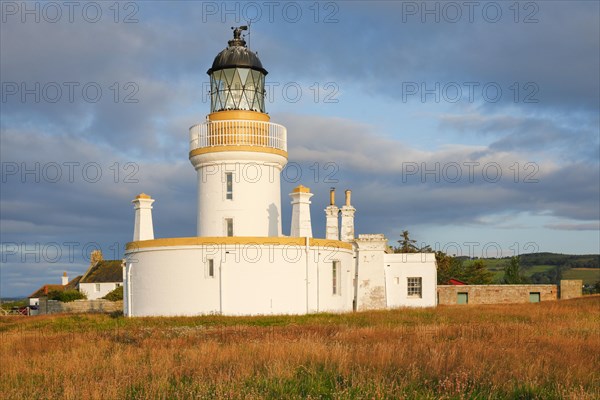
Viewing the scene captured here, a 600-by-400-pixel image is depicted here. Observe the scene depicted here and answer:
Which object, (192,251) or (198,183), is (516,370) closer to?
(192,251)

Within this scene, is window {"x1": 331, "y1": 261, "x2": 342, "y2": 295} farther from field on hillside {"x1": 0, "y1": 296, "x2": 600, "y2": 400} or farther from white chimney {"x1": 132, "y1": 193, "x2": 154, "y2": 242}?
field on hillside {"x1": 0, "y1": 296, "x2": 600, "y2": 400}

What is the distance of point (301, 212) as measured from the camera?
29.4 m

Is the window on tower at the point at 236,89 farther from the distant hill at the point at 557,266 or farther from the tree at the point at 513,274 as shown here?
the distant hill at the point at 557,266

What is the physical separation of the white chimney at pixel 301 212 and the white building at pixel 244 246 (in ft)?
0.14

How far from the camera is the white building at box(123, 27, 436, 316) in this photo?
90.7 ft

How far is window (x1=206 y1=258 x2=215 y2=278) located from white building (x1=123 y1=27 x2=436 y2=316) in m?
0.04

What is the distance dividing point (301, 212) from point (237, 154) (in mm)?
3650

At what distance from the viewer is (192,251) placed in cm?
2775

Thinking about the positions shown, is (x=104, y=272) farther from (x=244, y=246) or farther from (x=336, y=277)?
(x=244, y=246)

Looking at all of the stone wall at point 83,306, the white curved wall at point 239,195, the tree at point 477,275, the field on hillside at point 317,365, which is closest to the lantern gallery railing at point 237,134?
the white curved wall at point 239,195

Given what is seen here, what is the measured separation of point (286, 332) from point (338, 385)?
8201 mm

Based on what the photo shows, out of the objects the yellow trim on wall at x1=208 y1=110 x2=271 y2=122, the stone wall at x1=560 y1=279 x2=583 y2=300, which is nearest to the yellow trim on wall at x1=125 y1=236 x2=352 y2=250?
the yellow trim on wall at x1=208 y1=110 x2=271 y2=122

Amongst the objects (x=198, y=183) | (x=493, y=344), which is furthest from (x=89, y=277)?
(x=493, y=344)

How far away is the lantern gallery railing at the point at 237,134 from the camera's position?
98.5 ft
